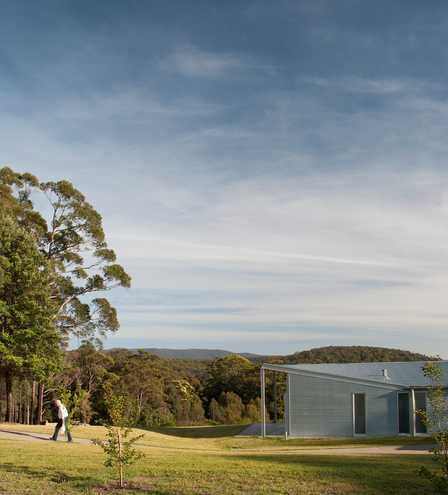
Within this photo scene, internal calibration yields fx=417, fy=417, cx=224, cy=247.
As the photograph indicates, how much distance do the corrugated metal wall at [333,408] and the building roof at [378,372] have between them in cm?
44

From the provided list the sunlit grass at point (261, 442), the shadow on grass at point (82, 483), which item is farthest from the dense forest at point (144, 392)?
the shadow on grass at point (82, 483)

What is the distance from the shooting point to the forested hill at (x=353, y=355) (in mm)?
59406

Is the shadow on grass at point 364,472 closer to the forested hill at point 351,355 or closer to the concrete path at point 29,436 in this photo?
the concrete path at point 29,436

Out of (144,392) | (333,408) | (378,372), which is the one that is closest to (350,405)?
(333,408)

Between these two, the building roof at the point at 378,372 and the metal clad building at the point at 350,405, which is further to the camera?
the building roof at the point at 378,372

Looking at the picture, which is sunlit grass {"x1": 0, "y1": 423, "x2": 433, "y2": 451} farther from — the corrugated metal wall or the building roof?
the building roof

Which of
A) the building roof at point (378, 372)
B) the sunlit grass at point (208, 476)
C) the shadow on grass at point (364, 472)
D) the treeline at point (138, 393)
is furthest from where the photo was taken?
the treeline at point (138, 393)

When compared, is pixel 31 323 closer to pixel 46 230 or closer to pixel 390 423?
pixel 46 230

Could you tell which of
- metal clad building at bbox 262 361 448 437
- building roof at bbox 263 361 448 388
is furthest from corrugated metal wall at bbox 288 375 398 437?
building roof at bbox 263 361 448 388

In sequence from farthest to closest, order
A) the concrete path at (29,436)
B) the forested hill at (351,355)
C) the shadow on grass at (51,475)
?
1. the forested hill at (351,355)
2. the concrete path at (29,436)
3. the shadow on grass at (51,475)

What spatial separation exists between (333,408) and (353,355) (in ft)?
159

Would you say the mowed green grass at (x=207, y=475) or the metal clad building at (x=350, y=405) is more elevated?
the mowed green grass at (x=207, y=475)

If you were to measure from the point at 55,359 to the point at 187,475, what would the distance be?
15.0 metres

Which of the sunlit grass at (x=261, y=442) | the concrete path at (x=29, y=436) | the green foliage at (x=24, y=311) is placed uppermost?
the green foliage at (x=24, y=311)
